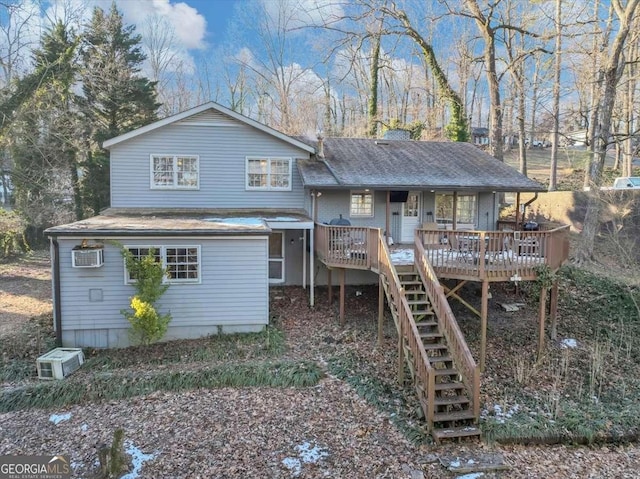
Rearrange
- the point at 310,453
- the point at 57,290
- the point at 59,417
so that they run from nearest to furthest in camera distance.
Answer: the point at 310,453 → the point at 59,417 → the point at 57,290

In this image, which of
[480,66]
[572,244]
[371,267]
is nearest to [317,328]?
[371,267]

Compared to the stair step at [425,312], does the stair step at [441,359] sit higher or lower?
lower

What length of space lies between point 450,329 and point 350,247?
3843 mm

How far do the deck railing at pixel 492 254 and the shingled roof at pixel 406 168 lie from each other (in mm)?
3369

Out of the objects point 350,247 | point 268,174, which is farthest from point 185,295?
point 268,174

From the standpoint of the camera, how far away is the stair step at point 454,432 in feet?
20.4

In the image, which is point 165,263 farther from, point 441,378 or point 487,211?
point 487,211

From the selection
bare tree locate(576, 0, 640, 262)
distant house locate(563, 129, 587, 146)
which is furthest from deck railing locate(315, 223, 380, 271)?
distant house locate(563, 129, 587, 146)

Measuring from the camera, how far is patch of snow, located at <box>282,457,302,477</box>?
5.43 m

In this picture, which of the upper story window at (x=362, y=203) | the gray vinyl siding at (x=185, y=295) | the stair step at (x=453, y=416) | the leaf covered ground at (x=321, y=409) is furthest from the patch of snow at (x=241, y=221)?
the stair step at (x=453, y=416)

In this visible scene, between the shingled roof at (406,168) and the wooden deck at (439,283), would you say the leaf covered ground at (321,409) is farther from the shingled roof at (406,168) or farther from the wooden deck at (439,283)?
the shingled roof at (406,168)

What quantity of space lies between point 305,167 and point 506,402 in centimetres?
872

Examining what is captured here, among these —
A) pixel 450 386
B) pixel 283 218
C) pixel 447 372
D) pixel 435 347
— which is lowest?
pixel 450 386

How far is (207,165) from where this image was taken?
509 inches
